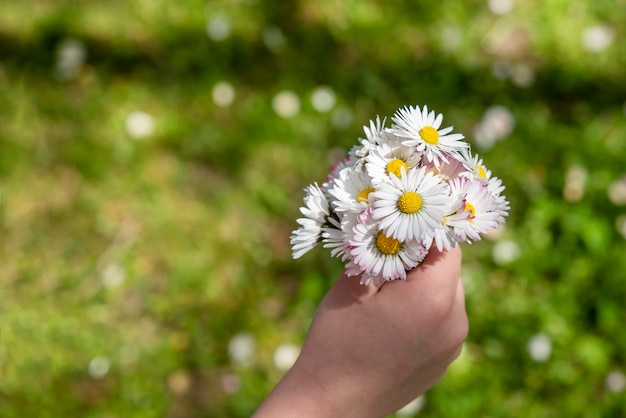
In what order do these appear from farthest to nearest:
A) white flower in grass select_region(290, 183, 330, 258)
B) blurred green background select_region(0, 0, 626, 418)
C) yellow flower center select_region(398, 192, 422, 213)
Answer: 1. blurred green background select_region(0, 0, 626, 418)
2. white flower in grass select_region(290, 183, 330, 258)
3. yellow flower center select_region(398, 192, 422, 213)

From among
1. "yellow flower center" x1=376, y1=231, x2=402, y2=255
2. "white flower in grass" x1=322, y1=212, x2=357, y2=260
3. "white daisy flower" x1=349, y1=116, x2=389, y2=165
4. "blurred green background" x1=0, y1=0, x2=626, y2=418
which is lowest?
"yellow flower center" x1=376, y1=231, x2=402, y2=255

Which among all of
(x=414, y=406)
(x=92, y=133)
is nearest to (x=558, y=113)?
(x=414, y=406)

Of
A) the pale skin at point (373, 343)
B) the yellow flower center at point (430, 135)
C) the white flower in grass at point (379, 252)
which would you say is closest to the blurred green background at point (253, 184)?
the pale skin at point (373, 343)

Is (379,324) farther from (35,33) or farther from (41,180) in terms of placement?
(35,33)

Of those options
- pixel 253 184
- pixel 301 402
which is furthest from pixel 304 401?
pixel 253 184

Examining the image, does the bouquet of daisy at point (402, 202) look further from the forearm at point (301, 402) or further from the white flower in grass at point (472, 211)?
the forearm at point (301, 402)

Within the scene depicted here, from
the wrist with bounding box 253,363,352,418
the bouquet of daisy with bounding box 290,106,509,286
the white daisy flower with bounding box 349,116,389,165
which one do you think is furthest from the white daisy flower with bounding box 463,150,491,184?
the wrist with bounding box 253,363,352,418

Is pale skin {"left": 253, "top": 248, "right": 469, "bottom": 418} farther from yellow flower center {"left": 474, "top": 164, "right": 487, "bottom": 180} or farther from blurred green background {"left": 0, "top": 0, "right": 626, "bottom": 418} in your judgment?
blurred green background {"left": 0, "top": 0, "right": 626, "bottom": 418}
